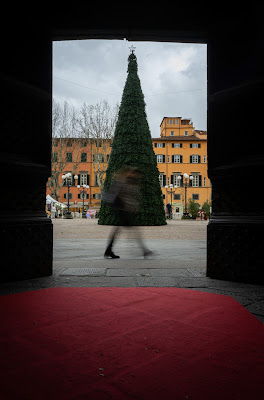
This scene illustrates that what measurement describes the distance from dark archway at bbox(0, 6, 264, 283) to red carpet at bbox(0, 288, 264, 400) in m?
0.78

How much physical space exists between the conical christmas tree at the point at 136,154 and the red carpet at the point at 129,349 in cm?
1305

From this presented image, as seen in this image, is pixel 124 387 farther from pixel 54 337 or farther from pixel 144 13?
pixel 144 13

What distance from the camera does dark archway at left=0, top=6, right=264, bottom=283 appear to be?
2.89m

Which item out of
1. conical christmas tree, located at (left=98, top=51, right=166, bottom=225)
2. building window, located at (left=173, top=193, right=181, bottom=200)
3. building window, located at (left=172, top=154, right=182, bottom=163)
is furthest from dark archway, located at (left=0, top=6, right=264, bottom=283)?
building window, located at (left=172, top=154, right=182, bottom=163)

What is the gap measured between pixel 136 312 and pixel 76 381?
839 millimetres

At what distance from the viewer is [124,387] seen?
3.57 ft

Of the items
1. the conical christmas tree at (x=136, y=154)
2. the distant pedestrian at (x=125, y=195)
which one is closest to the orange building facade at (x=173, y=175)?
the conical christmas tree at (x=136, y=154)

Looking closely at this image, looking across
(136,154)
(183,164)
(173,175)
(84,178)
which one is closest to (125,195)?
(136,154)

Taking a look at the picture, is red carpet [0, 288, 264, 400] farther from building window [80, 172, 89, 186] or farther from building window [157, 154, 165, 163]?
building window [157, 154, 165, 163]

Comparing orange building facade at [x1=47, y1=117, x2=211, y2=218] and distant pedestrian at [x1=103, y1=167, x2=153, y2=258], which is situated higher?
orange building facade at [x1=47, y1=117, x2=211, y2=218]

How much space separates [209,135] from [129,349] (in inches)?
96.5

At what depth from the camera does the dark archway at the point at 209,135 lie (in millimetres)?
2887

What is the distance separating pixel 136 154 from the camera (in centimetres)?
1541

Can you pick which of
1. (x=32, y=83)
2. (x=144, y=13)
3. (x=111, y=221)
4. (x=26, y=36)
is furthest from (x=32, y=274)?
(x=111, y=221)
